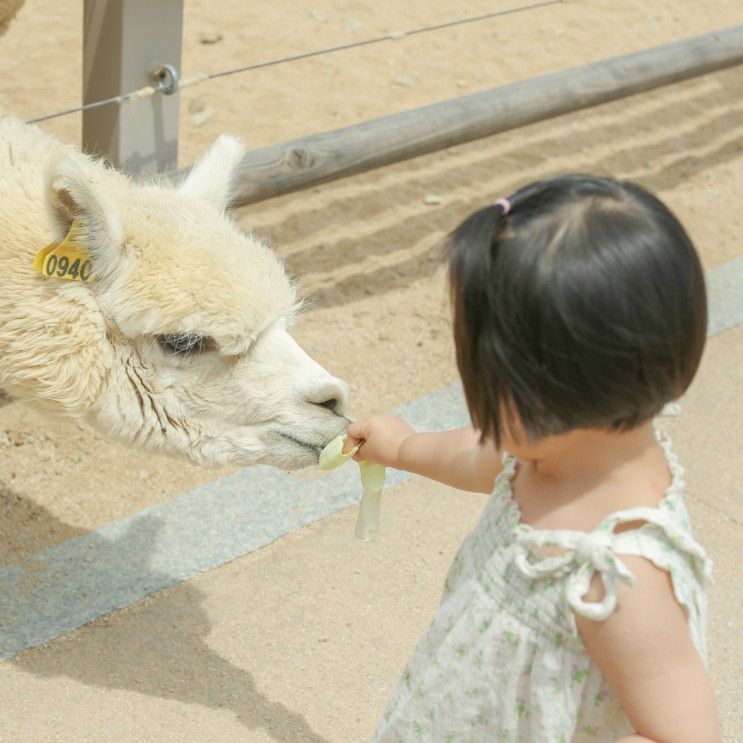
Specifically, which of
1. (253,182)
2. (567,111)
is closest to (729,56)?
(567,111)

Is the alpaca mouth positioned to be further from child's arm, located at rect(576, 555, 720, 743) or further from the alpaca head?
child's arm, located at rect(576, 555, 720, 743)

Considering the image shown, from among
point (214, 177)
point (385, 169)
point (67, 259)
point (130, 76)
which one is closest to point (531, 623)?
point (67, 259)

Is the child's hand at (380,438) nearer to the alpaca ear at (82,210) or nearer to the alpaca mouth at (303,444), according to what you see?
the alpaca mouth at (303,444)

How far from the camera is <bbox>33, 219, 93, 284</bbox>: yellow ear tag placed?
8.66ft

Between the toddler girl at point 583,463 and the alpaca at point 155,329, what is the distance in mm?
1003

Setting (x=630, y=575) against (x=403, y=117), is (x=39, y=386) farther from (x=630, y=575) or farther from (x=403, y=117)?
(x=403, y=117)

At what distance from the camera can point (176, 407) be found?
110 inches

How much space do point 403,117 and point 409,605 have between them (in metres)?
2.55

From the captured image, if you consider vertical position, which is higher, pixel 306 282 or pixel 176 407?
pixel 176 407

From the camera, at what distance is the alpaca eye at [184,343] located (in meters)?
2.67

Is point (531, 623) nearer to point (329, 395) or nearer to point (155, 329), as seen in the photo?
point (329, 395)

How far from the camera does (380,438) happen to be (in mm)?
2246

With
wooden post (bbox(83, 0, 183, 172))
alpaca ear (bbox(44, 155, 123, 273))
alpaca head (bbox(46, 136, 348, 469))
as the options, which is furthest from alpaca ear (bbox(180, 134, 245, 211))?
wooden post (bbox(83, 0, 183, 172))

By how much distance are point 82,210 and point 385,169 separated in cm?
413
